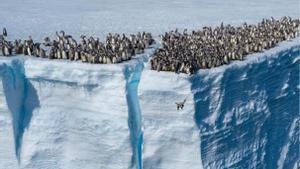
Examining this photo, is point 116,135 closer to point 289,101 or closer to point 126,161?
point 126,161

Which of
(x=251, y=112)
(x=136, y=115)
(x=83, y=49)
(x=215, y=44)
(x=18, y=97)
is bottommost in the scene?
(x=251, y=112)

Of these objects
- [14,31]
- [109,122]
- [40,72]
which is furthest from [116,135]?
[14,31]

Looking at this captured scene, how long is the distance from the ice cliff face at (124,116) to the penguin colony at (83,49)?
537 millimetres

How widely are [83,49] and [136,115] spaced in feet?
7.92

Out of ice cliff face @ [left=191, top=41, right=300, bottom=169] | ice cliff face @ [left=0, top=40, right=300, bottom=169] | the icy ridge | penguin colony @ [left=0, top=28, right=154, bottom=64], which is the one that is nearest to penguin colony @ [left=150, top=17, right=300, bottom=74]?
ice cliff face @ [left=0, top=40, right=300, bottom=169]

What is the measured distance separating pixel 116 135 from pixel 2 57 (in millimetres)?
3494

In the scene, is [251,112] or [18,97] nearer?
[18,97]

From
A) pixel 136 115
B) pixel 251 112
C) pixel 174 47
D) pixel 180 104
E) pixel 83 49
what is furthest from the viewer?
pixel 174 47

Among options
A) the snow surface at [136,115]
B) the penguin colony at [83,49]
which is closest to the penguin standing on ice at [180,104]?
the snow surface at [136,115]

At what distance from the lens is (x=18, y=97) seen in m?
13.7

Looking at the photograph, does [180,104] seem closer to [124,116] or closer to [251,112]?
[124,116]

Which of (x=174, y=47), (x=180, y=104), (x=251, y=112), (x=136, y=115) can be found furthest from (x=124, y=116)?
(x=251, y=112)

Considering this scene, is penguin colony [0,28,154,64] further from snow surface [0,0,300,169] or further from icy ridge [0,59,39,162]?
icy ridge [0,59,39,162]

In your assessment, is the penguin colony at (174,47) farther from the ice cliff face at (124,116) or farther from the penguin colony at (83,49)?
the ice cliff face at (124,116)
